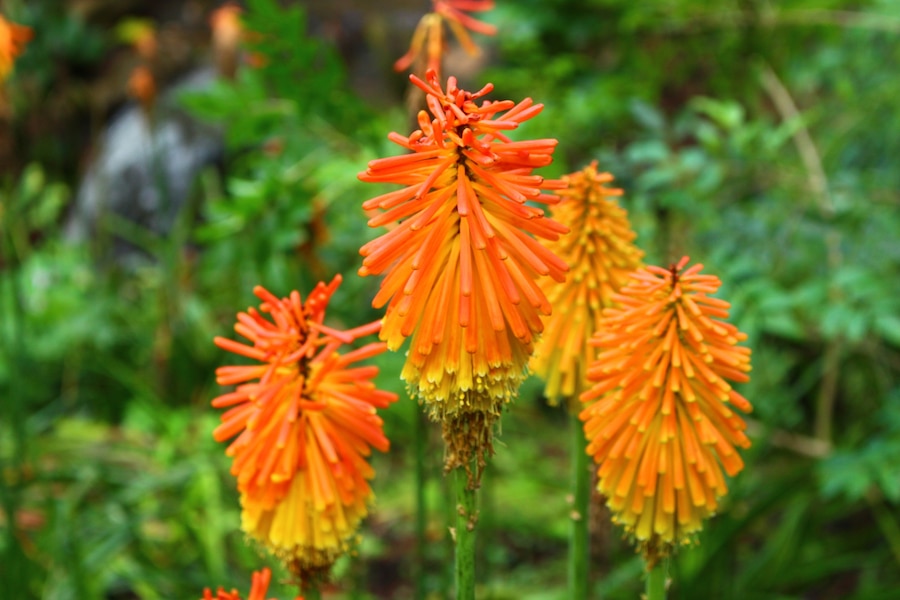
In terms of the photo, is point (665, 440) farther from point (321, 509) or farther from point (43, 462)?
point (43, 462)

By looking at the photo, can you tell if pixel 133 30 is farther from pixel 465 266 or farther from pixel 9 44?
pixel 465 266

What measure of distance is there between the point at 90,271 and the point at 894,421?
192 inches

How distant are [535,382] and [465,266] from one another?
8.89ft

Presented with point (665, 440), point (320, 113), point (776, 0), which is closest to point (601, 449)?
point (665, 440)

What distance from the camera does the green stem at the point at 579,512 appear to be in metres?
1.65

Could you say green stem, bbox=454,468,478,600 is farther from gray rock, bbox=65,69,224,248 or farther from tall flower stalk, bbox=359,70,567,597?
gray rock, bbox=65,69,224,248

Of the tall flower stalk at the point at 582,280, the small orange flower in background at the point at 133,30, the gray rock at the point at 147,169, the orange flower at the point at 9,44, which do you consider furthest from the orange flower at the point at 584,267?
the small orange flower in background at the point at 133,30

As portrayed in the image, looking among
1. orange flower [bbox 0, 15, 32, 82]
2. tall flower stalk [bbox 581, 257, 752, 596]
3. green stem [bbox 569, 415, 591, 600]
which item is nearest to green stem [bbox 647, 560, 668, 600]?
tall flower stalk [bbox 581, 257, 752, 596]

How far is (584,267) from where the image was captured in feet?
5.22

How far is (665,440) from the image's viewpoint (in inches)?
51.7

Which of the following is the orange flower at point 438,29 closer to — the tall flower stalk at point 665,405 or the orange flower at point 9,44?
the tall flower stalk at point 665,405

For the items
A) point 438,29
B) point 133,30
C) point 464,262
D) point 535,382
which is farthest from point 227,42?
point 133,30

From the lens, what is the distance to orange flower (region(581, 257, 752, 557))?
1297mm

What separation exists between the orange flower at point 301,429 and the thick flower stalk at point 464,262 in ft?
0.58
